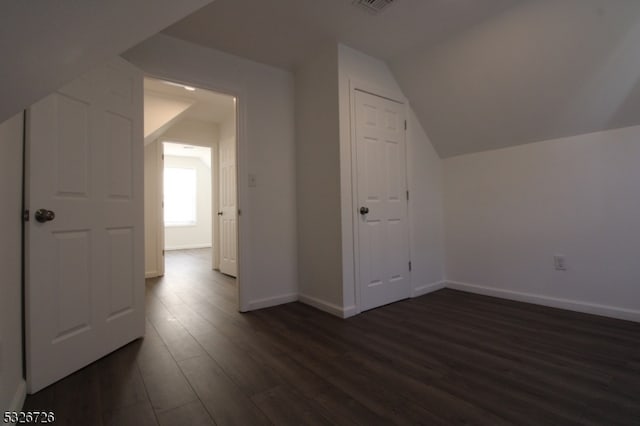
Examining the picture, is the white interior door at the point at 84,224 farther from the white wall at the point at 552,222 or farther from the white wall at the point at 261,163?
the white wall at the point at 552,222

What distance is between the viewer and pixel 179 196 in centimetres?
852

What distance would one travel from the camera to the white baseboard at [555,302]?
2240 mm

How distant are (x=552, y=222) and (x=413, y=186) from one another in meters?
1.24

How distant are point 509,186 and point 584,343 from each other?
59.2 inches

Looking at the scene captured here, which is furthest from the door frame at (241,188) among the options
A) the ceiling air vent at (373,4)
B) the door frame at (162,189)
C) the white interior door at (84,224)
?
the door frame at (162,189)

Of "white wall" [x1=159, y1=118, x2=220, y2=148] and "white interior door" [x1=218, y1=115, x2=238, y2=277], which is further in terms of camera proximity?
"white wall" [x1=159, y1=118, x2=220, y2=148]

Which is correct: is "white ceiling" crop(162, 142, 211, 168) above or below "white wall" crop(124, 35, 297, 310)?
A: above

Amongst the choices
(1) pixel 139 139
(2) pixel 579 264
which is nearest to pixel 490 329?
(2) pixel 579 264

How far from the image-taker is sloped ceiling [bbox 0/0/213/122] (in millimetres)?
632

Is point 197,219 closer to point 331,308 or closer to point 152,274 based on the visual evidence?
point 152,274

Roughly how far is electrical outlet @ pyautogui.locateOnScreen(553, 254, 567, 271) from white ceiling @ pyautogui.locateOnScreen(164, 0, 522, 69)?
6.74 ft

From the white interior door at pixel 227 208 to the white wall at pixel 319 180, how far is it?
1563 millimetres

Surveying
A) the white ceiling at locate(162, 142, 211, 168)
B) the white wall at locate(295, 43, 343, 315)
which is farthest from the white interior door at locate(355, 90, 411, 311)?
the white ceiling at locate(162, 142, 211, 168)

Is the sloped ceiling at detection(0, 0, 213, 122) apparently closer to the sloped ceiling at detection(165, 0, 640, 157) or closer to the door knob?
the door knob
